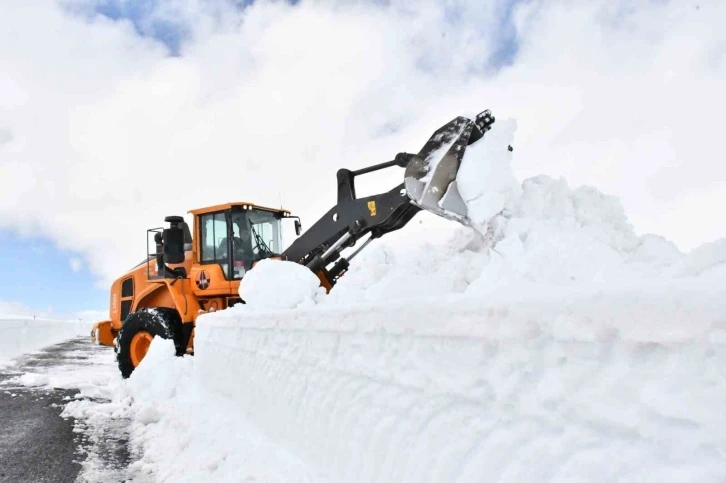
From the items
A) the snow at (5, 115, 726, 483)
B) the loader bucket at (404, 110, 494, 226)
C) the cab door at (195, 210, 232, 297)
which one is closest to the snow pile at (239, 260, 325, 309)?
the snow at (5, 115, 726, 483)

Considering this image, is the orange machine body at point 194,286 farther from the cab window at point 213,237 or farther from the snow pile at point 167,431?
the snow pile at point 167,431

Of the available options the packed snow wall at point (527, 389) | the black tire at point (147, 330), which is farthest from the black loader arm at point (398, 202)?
the packed snow wall at point (527, 389)

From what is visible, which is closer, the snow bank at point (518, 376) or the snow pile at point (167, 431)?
the snow bank at point (518, 376)

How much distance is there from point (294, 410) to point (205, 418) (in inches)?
68.9

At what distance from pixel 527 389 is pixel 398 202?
200 inches

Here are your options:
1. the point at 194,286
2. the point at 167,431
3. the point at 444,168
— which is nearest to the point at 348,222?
the point at 444,168

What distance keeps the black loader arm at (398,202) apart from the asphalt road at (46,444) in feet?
11.4

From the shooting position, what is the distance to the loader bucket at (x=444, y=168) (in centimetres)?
521

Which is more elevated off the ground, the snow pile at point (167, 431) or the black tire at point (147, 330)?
the black tire at point (147, 330)

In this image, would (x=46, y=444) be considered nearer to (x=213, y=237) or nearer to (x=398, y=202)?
(x=398, y=202)

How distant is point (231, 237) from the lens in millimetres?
8922

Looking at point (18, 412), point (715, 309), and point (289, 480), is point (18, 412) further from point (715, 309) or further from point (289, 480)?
point (715, 309)

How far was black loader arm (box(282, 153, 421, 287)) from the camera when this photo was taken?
6477mm

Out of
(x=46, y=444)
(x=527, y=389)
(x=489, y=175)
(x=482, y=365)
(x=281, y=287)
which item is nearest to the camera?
(x=527, y=389)
